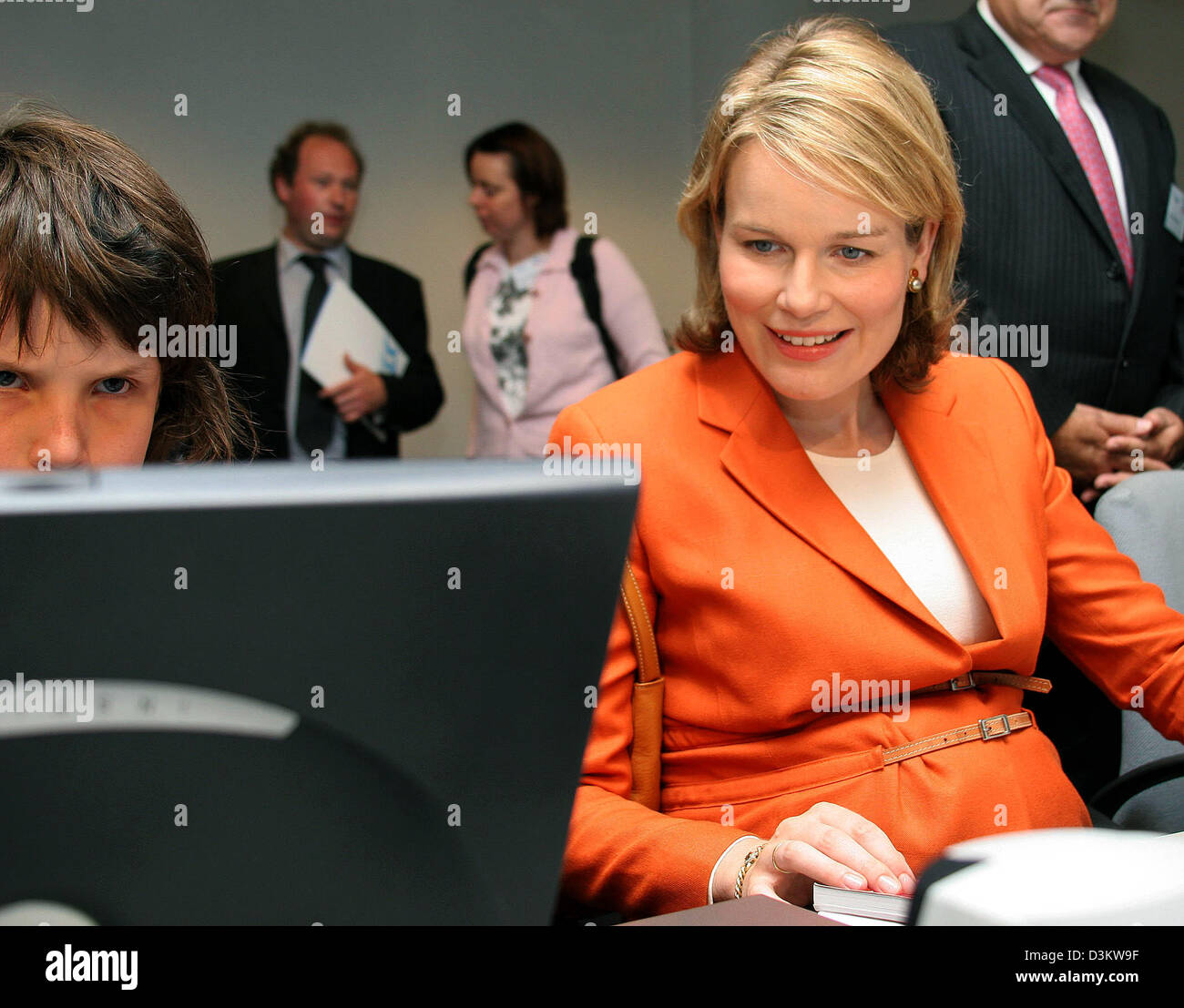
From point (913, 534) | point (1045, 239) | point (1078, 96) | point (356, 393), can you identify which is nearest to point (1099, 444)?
point (1045, 239)

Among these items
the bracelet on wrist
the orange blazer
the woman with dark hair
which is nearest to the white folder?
the woman with dark hair

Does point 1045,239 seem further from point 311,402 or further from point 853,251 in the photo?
point 311,402

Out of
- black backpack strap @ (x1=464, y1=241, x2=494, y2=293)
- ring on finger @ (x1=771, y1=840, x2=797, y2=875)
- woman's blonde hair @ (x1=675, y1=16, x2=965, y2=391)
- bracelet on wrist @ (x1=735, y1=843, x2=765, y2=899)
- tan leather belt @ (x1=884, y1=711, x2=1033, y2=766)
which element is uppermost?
black backpack strap @ (x1=464, y1=241, x2=494, y2=293)

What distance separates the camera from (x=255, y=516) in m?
0.48

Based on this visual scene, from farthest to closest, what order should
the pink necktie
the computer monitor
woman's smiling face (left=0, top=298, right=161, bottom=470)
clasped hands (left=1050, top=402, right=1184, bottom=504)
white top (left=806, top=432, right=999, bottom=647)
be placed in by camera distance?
the pink necktie → clasped hands (left=1050, top=402, right=1184, bottom=504) → white top (left=806, top=432, right=999, bottom=647) → woman's smiling face (left=0, top=298, right=161, bottom=470) → the computer monitor

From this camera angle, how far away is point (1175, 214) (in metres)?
2.65

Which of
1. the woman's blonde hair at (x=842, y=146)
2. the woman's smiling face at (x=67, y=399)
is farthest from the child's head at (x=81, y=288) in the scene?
the woman's blonde hair at (x=842, y=146)

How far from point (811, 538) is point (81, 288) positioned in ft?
2.75

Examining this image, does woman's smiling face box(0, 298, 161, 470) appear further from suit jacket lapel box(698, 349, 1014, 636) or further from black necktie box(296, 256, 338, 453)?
black necktie box(296, 256, 338, 453)

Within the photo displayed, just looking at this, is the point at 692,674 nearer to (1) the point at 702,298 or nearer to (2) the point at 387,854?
(1) the point at 702,298

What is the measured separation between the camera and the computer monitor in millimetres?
476

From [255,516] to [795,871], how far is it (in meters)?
0.75

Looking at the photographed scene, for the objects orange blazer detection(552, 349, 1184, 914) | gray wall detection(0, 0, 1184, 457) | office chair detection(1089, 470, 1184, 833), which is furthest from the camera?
gray wall detection(0, 0, 1184, 457)

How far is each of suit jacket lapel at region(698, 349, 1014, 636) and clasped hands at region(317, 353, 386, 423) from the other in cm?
204
